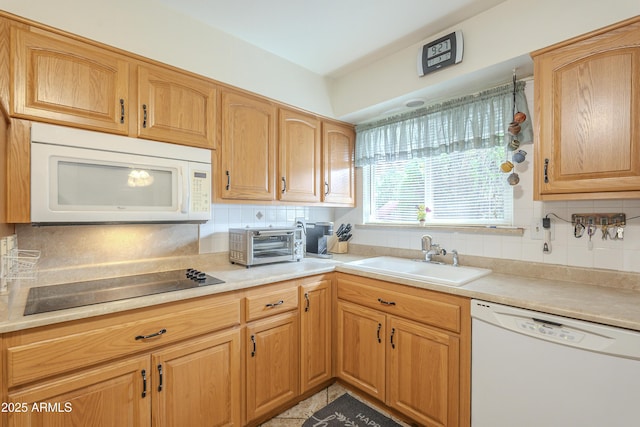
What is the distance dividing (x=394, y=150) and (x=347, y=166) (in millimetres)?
471

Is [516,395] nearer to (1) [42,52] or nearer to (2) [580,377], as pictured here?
(2) [580,377]

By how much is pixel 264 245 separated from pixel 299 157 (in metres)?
0.76

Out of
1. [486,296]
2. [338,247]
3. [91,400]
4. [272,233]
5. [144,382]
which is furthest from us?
[338,247]

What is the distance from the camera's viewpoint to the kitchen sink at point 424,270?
170 cm

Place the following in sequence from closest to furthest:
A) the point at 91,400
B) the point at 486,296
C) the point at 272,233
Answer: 1. the point at 91,400
2. the point at 486,296
3. the point at 272,233

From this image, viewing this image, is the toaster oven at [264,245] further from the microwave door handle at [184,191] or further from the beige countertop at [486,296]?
the microwave door handle at [184,191]

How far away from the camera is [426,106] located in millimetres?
2318

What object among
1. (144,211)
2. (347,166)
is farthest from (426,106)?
(144,211)

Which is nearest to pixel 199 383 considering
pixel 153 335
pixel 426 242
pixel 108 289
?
pixel 153 335

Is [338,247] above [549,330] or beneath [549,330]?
above

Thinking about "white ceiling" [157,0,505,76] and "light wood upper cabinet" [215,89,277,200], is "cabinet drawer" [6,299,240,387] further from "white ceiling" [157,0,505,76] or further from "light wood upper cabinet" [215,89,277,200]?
"white ceiling" [157,0,505,76]

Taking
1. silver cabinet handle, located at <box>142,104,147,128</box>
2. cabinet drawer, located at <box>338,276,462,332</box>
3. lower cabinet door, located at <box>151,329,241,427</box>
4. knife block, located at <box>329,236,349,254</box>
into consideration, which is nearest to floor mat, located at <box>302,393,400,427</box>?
lower cabinet door, located at <box>151,329,241,427</box>

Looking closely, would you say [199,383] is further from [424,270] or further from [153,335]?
[424,270]

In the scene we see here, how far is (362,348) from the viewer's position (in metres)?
2.01
